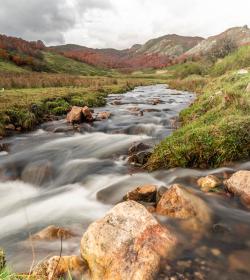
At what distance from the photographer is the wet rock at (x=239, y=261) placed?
4761mm

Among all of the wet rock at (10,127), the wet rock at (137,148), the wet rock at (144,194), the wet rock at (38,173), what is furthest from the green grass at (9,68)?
the wet rock at (144,194)

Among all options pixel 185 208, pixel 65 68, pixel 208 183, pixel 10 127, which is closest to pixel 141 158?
pixel 208 183

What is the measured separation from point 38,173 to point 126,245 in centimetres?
782

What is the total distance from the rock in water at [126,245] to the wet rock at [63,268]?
0.15 metres

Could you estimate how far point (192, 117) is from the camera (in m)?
15.4

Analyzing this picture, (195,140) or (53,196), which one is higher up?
(195,140)

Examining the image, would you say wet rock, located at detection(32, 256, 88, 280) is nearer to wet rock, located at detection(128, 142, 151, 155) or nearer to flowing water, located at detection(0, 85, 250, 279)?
flowing water, located at detection(0, 85, 250, 279)

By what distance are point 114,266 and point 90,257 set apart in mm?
491

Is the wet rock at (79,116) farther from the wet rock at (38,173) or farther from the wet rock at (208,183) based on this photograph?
the wet rock at (208,183)

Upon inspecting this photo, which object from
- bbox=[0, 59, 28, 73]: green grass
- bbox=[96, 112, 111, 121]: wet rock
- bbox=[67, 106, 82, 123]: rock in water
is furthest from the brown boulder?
bbox=[0, 59, 28, 73]: green grass

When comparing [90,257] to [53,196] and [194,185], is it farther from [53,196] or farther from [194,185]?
[53,196]

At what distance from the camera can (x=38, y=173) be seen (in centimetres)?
1181

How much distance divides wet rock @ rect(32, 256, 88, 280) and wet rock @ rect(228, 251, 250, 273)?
215 centimetres

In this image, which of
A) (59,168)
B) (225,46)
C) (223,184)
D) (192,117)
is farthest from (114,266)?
(225,46)
